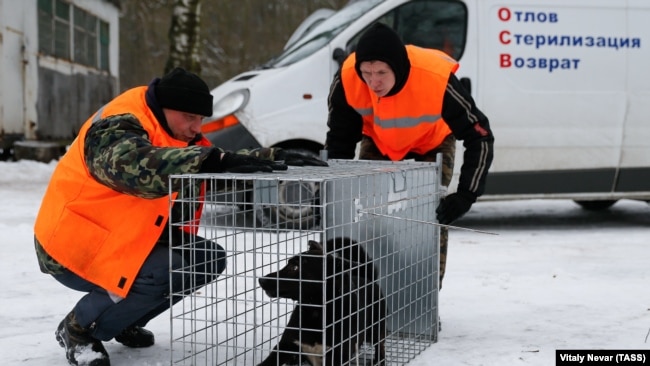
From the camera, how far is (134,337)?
4145mm

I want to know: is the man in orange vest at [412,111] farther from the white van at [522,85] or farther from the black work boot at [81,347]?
the white van at [522,85]

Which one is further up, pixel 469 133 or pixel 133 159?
pixel 469 133

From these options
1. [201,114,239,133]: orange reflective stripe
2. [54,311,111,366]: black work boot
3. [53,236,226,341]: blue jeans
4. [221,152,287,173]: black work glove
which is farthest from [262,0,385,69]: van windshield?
[221,152,287,173]: black work glove

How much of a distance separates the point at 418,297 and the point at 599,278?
2.06 m

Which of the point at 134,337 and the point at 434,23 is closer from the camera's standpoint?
the point at 134,337

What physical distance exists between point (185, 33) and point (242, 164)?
1250 centimetres

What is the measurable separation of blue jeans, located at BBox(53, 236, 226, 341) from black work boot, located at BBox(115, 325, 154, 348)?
34 centimetres

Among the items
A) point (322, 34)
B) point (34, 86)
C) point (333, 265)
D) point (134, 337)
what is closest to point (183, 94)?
point (333, 265)

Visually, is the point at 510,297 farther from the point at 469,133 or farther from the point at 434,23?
the point at 434,23

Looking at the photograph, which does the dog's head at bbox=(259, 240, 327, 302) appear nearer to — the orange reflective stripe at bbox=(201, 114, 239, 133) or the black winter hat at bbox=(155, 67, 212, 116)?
the black winter hat at bbox=(155, 67, 212, 116)

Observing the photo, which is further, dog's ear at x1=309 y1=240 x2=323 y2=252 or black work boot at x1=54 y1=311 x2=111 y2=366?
black work boot at x1=54 y1=311 x2=111 y2=366

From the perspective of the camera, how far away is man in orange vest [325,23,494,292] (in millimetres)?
4281

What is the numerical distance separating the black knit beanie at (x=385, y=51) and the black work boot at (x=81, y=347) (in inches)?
68.6

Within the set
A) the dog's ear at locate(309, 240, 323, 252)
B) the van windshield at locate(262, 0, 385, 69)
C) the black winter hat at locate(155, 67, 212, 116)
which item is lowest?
the dog's ear at locate(309, 240, 323, 252)
